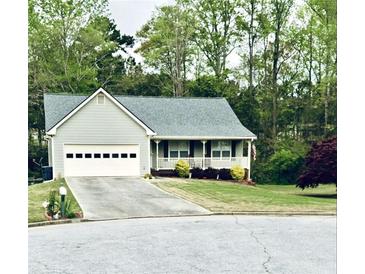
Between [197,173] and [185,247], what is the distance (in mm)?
7439

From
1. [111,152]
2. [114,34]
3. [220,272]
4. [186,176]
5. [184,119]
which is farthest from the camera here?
[184,119]

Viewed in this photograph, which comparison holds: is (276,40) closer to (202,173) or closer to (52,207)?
(202,173)

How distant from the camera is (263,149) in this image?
1320 cm

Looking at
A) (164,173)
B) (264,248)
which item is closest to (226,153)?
(164,173)

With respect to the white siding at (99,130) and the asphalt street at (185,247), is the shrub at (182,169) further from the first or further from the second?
Answer: the asphalt street at (185,247)

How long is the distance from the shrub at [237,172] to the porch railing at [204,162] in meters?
0.19

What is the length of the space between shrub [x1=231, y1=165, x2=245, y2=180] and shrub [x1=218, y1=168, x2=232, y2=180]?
0.20 metres

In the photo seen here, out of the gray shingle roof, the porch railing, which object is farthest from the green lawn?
the gray shingle roof

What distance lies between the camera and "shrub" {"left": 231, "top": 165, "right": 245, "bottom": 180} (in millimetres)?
12509

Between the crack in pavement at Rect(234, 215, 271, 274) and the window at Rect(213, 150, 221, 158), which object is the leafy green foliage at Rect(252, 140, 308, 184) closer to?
the window at Rect(213, 150, 221, 158)

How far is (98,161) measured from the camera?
439 inches

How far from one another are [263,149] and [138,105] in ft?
15.0
